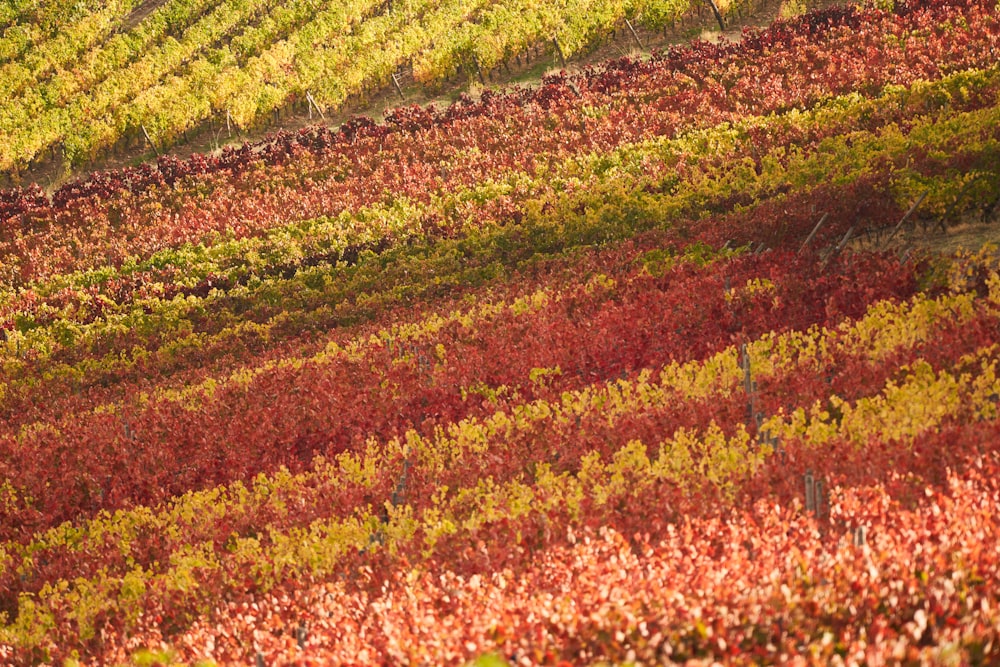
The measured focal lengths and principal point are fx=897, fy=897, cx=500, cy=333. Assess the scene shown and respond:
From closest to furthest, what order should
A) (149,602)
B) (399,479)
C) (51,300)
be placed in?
(149,602)
(399,479)
(51,300)

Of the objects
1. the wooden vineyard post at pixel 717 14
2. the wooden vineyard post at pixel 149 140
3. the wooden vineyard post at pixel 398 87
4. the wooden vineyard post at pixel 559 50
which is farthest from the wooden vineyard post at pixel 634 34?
the wooden vineyard post at pixel 149 140

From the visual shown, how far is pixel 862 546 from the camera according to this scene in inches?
240

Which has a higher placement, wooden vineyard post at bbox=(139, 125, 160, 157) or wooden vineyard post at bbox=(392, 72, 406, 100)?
wooden vineyard post at bbox=(139, 125, 160, 157)

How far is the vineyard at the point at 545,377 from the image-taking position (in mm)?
6238

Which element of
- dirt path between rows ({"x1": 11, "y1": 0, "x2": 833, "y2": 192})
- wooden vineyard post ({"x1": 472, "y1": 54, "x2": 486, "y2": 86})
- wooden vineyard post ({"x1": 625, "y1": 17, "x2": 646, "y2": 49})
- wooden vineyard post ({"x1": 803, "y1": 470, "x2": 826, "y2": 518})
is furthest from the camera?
wooden vineyard post ({"x1": 472, "y1": 54, "x2": 486, "y2": 86})

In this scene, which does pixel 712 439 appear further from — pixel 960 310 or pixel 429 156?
pixel 429 156

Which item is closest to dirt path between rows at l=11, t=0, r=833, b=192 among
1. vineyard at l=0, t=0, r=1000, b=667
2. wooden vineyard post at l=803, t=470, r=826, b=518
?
vineyard at l=0, t=0, r=1000, b=667

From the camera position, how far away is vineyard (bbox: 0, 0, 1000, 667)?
20.5 ft

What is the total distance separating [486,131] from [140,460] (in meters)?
21.7

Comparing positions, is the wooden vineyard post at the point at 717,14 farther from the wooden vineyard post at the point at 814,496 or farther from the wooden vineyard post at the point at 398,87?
the wooden vineyard post at the point at 814,496

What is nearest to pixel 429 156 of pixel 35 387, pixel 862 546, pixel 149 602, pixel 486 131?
pixel 486 131

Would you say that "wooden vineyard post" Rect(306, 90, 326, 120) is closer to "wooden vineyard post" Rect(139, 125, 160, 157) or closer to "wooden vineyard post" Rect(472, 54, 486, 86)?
"wooden vineyard post" Rect(139, 125, 160, 157)

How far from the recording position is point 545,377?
1306 centimetres

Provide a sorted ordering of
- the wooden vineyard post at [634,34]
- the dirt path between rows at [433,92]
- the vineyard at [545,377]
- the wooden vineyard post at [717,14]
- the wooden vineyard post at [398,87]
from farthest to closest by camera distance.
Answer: the wooden vineyard post at [398,87] < the dirt path between rows at [433,92] < the wooden vineyard post at [634,34] < the wooden vineyard post at [717,14] < the vineyard at [545,377]
